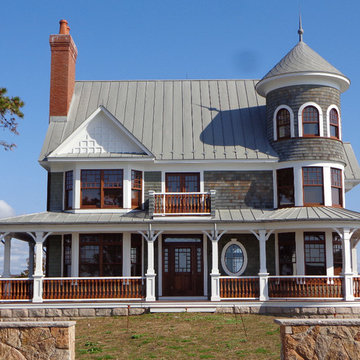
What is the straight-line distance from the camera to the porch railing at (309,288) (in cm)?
2039

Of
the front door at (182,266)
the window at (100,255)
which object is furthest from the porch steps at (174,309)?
the window at (100,255)

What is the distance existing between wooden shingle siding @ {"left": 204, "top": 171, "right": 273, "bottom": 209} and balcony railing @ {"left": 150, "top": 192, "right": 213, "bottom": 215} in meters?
1.20

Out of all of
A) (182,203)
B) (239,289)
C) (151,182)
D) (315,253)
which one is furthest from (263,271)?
(151,182)

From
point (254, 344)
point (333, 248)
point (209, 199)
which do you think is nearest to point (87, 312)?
point (209, 199)

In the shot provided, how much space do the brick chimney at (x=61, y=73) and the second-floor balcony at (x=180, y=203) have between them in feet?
21.8

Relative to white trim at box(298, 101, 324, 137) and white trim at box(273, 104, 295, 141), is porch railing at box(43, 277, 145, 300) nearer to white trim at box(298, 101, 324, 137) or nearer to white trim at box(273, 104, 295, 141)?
white trim at box(273, 104, 295, 141)

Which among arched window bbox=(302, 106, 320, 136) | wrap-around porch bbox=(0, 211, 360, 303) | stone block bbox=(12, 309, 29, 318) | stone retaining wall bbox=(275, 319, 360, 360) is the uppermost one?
arched window bbox=(302, 106, 320, 136)

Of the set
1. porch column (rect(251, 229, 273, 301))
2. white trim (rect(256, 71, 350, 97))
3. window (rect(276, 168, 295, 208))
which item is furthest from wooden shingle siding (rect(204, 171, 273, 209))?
white trim (rect(256, 71, 350, 97))

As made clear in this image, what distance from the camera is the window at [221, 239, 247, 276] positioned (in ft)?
74.6

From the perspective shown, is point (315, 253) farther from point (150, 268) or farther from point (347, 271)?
point (150, 268)

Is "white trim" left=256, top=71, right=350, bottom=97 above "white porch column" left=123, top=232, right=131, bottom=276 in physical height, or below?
above

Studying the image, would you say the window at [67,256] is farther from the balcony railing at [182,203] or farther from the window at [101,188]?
the balcony railing at [182,203]

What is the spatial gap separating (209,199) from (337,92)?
23.3ft

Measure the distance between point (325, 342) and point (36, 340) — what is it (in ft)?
18.0
